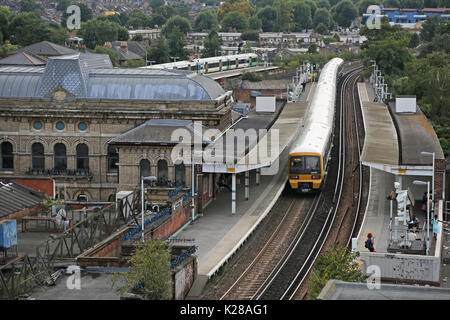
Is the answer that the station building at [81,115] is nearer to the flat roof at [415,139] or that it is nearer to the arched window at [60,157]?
the arched window at [60,157]

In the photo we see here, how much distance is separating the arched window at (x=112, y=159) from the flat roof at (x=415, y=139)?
1781 cm

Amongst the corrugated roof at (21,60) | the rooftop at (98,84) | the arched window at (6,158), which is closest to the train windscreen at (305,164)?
the rooftop at (98,84)

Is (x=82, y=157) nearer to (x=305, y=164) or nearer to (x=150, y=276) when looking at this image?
(x=305, y=164)

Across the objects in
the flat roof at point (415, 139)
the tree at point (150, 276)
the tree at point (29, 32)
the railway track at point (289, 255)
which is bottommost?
the railway track at point (289, 255)

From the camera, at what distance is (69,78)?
178ft

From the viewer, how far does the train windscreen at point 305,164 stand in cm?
5197

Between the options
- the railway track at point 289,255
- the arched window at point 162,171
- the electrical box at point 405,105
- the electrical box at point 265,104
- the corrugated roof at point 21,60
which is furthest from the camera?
the corrugated roof at point 21,60

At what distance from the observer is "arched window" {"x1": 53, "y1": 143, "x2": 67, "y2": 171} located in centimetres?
5402

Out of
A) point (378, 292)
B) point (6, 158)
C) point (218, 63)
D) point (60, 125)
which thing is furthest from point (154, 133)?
point (218, 63)

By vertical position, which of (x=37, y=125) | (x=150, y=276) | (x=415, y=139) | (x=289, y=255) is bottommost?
(x=289, y=255)

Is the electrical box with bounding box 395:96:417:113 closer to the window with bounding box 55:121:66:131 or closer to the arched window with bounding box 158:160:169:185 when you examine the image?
the arched window with bounding box 158:160:169:185

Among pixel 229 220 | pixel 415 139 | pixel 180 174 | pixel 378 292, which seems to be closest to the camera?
pixel 378 292

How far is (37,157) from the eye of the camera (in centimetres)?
5416

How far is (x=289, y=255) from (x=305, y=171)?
1118 centimetres
